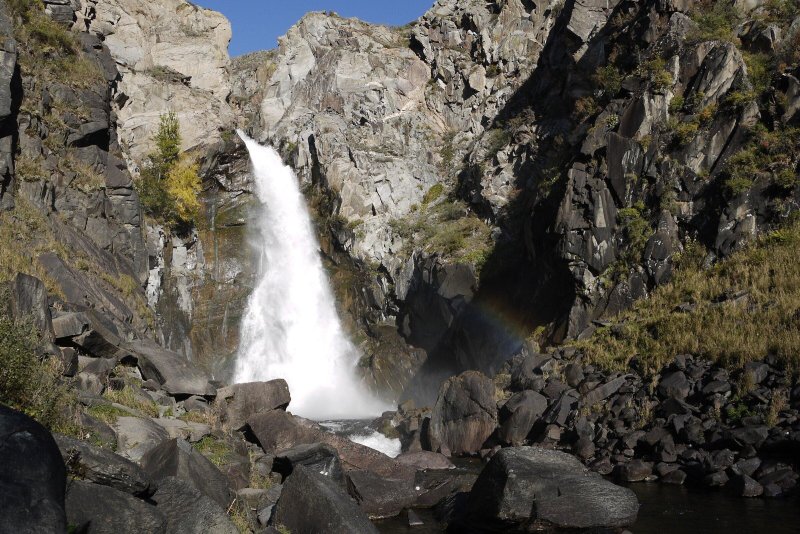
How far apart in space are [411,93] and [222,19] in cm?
2283

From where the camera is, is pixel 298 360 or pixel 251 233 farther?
pixel 251 233

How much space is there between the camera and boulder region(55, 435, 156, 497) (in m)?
8.45

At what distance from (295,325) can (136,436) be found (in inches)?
1331

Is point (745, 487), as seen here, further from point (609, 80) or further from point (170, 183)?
point (170, 183)

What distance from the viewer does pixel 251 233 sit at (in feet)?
162

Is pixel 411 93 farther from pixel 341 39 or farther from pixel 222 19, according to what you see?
pixel 222 19

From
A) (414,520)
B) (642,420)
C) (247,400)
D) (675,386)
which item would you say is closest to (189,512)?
(414,520)

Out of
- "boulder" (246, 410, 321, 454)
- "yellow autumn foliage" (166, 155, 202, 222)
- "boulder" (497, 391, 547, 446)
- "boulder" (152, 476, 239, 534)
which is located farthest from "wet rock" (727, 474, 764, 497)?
"yellow autumn foliage" (166, 155, 202, 222)

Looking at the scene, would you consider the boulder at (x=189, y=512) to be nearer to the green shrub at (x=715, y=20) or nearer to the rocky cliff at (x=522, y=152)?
the rocky cliff at (x=522, y=152)

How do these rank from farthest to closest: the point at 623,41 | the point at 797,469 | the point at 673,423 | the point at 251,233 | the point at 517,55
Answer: the point at 517,55 < the point at 251,233 < the point at 623,41 < the point at 673,423 < the point at 797,469

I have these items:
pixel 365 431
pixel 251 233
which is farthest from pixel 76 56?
pixel 365 431

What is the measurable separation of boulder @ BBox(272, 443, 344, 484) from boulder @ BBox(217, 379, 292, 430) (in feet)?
13.0

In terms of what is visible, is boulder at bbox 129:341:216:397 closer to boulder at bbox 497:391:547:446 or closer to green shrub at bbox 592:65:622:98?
boulder at bbox 497:391:547:446

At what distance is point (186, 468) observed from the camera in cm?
1118
